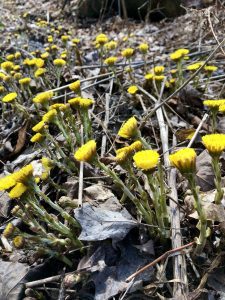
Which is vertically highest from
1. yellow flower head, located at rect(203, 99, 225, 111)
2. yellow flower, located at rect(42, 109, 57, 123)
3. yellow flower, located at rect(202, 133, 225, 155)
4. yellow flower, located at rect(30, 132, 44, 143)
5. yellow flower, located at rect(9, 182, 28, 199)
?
yellow flower, located at rect(202, 133, 225, 155)

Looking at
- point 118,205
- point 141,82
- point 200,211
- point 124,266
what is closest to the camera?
point 200,211

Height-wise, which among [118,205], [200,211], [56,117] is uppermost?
[56,117]

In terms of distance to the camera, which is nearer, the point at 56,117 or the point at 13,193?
the point at 13,193

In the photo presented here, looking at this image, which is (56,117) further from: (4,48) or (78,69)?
(4,48)

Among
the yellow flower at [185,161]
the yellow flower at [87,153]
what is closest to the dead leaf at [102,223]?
the yellow flower at [87,153]

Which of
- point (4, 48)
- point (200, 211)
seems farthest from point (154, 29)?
point (200, 211)

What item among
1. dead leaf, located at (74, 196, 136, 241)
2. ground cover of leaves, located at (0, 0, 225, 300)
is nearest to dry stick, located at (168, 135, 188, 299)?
ground cover of leaves, located at (0, 0, 225, 300)

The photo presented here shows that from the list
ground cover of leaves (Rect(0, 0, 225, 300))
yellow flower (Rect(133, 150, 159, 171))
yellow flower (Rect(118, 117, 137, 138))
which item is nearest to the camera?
yellow flower (Rect(133, 150, 159, 171))

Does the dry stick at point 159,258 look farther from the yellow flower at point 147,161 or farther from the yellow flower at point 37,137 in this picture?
the yellow flower at point 37,137

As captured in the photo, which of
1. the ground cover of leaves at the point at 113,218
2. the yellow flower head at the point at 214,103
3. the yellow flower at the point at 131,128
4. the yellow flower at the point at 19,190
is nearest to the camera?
the ground cover of leaves at the point at 113,218

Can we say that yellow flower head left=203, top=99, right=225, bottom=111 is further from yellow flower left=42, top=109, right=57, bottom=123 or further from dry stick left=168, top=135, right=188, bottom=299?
yellow flower left=42, top=109, right=57, bottom=123

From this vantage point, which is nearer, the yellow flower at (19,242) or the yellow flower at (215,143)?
the yellow flower at (215,143)
